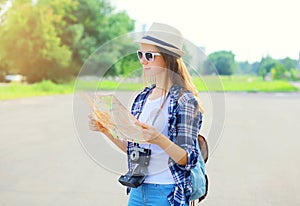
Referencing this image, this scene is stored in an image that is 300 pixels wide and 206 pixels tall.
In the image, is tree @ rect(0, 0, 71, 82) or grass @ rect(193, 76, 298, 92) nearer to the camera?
tree @ rect(0, 0, 71, 82)

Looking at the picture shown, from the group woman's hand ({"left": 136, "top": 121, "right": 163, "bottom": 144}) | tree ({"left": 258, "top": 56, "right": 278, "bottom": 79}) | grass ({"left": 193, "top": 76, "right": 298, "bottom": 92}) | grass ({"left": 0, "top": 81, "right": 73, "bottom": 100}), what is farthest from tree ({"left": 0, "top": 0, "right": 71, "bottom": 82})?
woman's hand ({"left": 136, "top": 121, "right": 163, "bottom": 144})

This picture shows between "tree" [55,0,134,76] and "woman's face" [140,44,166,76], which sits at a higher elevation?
"tree" [55,0,134,76]

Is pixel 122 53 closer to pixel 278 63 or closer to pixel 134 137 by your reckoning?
pixel 134 137

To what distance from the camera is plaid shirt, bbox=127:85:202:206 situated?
67.2 inches

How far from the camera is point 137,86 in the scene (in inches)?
76.7

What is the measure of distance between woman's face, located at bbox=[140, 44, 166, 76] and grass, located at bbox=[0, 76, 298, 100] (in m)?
0.13

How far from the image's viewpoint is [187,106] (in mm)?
1709

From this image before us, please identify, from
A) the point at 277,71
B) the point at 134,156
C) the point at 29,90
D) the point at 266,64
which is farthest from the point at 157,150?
the point at 277,71

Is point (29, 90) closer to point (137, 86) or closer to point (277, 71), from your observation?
point (277, 71)

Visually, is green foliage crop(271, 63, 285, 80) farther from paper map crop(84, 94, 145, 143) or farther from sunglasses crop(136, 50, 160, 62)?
paper map crop(84, 94, 145, 143)

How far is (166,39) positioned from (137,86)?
0.28 metres

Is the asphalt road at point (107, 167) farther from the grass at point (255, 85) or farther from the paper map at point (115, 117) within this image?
the grass at point (255, 85)

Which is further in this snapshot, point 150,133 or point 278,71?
point 278,71

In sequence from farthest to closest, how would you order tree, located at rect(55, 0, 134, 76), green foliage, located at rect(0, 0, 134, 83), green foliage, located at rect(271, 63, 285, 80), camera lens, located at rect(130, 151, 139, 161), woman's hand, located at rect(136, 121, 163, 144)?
1. green foliage, located at rect(271, 63, 285, 80)
2. tree, located at rect(55, 0, 134, 76)
3. green foliage, located at rect(0, 0, 134, 83)
4. camera lens, located at rect(130, 151, 139, 161)
5. woman's hand, located at rect(136, 121, 163, 144)
